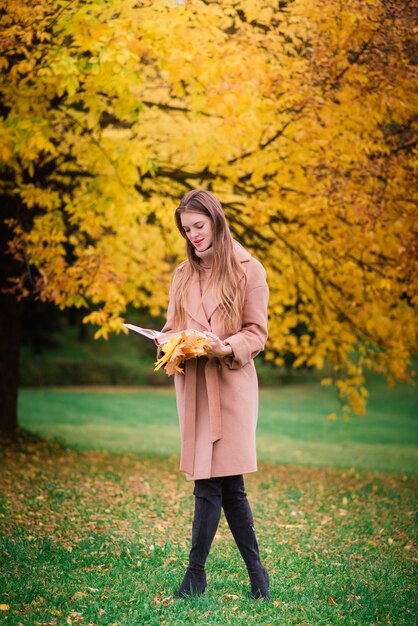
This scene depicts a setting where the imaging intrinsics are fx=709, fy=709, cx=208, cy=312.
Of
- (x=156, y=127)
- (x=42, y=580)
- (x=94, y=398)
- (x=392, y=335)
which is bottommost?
(x=94, y=398)

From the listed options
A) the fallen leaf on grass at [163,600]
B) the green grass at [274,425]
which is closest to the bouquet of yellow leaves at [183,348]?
the fallen leaf on grass at [163,600]

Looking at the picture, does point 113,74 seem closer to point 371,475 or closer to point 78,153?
point 78,153

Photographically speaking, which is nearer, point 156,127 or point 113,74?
point 113,74

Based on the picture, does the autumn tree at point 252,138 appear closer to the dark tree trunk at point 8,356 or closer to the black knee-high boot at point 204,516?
the dark tree trunk at point 8,356

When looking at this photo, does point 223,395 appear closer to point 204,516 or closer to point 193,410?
point 193,410

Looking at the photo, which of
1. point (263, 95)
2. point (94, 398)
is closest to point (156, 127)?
point (263, 95)

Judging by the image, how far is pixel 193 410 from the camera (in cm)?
377

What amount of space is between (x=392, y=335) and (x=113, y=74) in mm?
4060

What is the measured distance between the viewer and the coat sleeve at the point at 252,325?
3.65 meters

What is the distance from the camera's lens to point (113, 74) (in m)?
6.39

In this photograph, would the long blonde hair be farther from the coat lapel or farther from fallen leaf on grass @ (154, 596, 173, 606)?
fallen leaf on grass @ (154, 596, 173, 606)

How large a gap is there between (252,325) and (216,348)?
305 mm

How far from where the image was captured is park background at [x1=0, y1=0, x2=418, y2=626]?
4297 mm

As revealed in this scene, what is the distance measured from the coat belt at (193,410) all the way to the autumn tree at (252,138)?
3.22m
